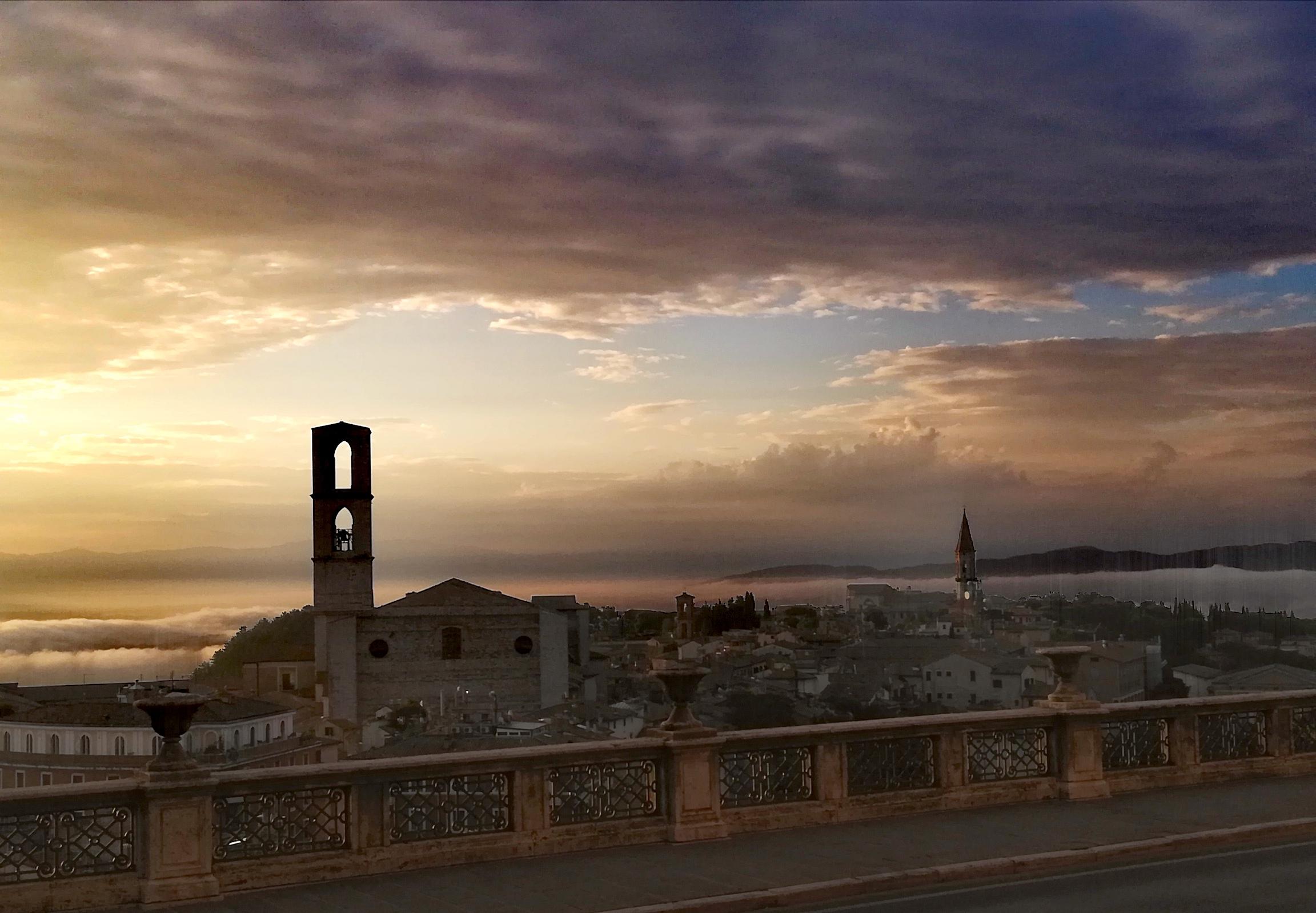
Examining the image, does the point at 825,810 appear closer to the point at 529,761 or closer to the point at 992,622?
the point at 529,761

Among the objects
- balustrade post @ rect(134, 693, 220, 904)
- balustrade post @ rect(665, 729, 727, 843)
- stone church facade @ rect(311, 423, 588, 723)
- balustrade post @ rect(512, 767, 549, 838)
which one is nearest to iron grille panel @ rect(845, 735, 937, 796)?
balustrade post @ rect(665, 729, 727, 843)

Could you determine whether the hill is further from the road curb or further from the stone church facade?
the road curb

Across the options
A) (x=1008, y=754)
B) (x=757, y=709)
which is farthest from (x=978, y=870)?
(x=757, y=709)

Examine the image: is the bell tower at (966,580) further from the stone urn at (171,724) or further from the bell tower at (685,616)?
the stone urn at (171,724)

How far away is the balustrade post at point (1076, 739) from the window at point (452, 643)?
248 ft

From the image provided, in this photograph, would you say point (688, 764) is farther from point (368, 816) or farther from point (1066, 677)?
point (1066, 677)

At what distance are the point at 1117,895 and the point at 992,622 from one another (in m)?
44.0

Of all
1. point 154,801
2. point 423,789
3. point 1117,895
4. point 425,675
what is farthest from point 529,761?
point 425,675

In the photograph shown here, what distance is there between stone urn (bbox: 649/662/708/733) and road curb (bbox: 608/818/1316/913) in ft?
8.39

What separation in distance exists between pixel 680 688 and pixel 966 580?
64.8m

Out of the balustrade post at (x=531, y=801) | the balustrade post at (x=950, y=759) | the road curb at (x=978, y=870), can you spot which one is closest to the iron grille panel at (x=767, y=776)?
the balustrade post at (x=950, y=759)

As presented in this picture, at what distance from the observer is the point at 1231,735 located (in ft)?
52.5

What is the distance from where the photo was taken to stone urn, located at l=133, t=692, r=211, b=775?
1007 centimetres

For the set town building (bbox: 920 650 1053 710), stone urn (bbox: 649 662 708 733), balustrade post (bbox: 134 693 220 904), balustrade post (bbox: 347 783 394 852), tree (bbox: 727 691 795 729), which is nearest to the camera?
balustrade post (bbox: 134 693 220 904)
